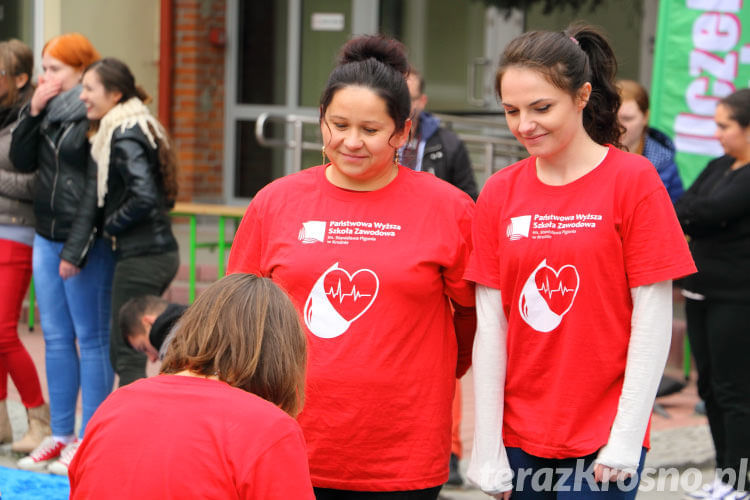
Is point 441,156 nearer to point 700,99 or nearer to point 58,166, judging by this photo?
point 58,166

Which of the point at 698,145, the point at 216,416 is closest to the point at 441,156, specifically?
the point at 698,145

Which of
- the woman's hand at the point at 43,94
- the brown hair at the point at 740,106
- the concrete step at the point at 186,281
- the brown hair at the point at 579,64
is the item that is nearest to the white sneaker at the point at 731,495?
the brown hair at the point at 740,106

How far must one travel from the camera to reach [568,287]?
2.62m

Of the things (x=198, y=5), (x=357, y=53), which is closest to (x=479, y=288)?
(x=357, y=53)

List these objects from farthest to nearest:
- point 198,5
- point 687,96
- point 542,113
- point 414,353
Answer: point 198,5 → point 687,96 → point 414,353 → point 542,113

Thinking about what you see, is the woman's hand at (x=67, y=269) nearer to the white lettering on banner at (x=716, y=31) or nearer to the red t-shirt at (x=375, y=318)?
the red t-shirt at (x=375, y=318)

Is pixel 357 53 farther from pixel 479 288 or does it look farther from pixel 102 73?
pixel 102 73

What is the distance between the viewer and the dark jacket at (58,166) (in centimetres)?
513

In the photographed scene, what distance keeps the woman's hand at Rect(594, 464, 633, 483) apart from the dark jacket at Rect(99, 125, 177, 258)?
2.94m

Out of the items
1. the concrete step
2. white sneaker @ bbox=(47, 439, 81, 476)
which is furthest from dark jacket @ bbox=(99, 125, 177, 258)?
the concrete step

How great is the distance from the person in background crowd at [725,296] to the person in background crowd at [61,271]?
279 centimetres

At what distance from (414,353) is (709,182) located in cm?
275

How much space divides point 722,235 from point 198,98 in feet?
24.2

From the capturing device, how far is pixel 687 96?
686 centimetres
